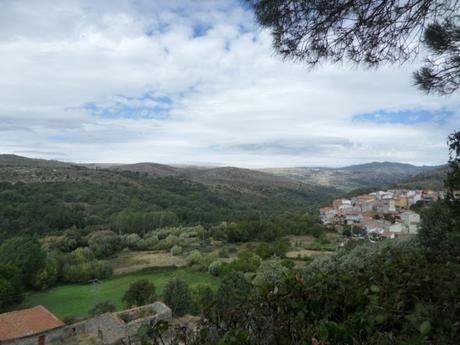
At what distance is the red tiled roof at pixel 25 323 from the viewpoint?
563 inches

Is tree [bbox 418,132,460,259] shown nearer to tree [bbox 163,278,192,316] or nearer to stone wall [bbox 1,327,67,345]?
tree [bbox 163,278,192,316]

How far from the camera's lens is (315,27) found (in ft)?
13.0

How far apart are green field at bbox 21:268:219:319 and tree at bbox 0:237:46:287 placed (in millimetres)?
1487

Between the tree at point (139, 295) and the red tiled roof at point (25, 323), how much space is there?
14.1 feet

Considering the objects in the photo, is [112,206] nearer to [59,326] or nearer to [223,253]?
[223,253]

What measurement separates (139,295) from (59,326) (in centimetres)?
462

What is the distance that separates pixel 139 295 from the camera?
63.4 ft

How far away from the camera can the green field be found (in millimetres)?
21594

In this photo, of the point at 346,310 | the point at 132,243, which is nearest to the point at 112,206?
the point at 132,243

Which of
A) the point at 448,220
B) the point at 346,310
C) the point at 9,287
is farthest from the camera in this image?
the point at 9,287

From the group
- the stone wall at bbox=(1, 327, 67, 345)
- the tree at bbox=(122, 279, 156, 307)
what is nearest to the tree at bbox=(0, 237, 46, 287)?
the tree at bbox=(122, 279, 156, 307)

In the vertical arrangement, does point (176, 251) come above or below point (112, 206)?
below

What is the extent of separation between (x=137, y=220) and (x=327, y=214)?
87.7ft

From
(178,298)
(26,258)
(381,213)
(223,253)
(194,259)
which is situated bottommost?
(223,253)
